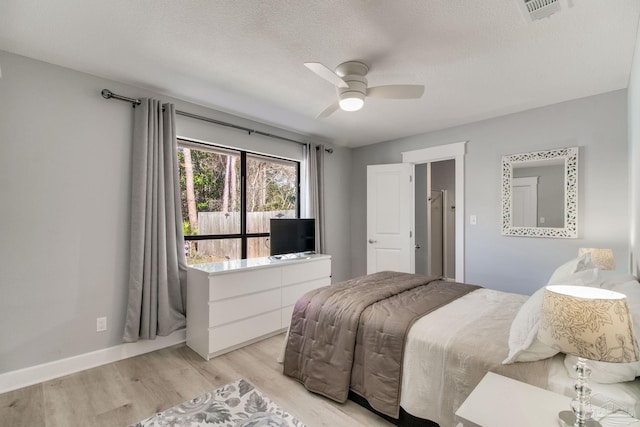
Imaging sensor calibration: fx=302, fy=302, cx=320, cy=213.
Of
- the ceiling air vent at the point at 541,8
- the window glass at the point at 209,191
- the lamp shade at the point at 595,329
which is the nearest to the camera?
the lamp shade at the point at 595,329

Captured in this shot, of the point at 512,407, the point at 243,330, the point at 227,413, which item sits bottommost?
the point at 227,413

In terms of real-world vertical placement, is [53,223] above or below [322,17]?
below

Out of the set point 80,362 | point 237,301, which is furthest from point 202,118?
point 80,362

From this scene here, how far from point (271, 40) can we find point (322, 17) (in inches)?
16.7

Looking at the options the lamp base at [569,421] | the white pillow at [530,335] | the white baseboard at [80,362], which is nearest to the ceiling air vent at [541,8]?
the white pillow at [530,335]

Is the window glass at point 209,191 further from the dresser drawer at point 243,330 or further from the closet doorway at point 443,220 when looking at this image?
the closet doorway at point 443,220

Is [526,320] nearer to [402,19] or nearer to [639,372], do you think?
[639,372]

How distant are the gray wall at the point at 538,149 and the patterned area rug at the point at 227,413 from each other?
289 centimetres

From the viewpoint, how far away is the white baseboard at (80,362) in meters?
2.25

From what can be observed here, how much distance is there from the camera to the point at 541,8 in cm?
167

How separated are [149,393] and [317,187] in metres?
3.09

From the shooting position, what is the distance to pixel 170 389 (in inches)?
89.8

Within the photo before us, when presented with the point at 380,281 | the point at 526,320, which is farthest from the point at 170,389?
the point at 526,320

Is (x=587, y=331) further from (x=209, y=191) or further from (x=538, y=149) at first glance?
(x=209, y=191)
